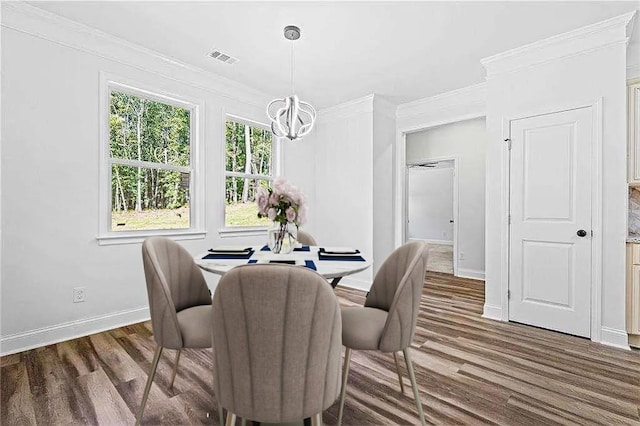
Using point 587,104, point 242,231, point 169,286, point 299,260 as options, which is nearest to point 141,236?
point 242,231

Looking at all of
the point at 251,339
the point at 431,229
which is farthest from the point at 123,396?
the point at 431,229

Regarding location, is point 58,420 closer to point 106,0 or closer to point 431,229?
point 106,0

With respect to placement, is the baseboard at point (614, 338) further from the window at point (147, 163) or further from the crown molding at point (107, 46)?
the crown molding at point (107, 46)

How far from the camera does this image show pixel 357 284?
15.2 ft

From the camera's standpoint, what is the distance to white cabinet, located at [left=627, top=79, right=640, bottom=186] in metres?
2.76

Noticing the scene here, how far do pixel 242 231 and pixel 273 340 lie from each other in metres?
3.25

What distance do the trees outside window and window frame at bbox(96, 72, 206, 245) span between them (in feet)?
0.05

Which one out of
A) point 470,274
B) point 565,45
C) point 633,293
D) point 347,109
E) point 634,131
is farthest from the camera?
point 470,274

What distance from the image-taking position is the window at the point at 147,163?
3.10 m

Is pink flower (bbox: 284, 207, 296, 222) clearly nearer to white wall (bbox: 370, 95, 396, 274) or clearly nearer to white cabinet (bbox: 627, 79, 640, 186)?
white wall (bbox: 370, 95, 396, 274)

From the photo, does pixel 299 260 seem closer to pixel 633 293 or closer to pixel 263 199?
A: pixel 263 199

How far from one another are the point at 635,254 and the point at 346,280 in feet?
10.3

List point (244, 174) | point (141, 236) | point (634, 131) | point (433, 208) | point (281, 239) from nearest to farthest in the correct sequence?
point (281, 239), point (634, 131), point (141, 236), point (244, 174), point (433, 208)

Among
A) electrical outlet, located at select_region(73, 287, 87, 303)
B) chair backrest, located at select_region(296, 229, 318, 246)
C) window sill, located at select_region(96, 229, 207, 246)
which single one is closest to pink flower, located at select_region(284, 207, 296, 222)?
chair backrest, located at select_region(296, 229, 318, 246)
